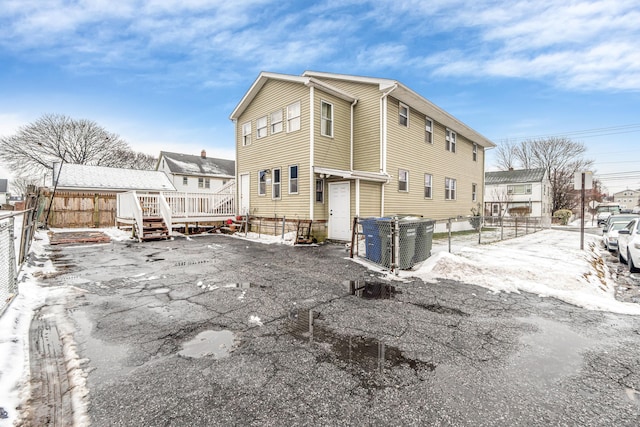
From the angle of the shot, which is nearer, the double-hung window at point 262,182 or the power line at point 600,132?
the double-hung window at point 262,182

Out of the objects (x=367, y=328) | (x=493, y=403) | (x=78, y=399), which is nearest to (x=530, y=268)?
(x=367, y=328)

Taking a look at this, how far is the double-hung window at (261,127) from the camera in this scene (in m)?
15.1

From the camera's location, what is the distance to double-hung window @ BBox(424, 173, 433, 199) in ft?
53.4

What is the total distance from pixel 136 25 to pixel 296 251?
1232 centimetres

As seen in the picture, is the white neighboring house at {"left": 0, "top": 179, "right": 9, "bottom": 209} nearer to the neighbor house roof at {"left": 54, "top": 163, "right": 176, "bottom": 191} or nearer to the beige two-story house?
the neighbor house roof at {"left": 54, "top": 163, "right": 176, "bottom": 191}

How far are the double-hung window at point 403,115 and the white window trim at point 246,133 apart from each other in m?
8.13

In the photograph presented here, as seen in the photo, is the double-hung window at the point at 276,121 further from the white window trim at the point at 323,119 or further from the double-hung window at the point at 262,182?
the white window trim at the point at 323,119

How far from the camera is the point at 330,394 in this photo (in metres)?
2.44

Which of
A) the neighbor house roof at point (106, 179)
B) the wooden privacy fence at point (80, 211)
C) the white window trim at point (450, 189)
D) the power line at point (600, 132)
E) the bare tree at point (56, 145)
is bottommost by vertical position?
the wooden privacy fence at point (80, 211)

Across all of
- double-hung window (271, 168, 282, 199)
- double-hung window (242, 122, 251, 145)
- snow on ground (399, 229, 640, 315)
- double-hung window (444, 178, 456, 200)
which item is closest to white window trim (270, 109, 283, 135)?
double-hung window (271, 168, 282, 199)

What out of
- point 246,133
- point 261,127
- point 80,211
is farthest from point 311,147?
point 80,211

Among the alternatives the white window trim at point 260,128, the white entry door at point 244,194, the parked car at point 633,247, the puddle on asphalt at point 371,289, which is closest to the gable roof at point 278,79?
the white window trim at point 260,128

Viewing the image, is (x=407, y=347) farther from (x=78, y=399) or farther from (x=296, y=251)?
(x=296, y=251)

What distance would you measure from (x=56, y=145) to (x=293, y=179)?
123 ft
